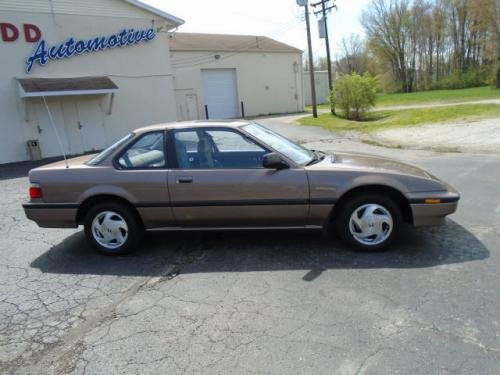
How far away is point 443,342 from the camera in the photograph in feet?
8.96

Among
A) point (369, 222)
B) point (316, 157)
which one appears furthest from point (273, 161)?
point (369, 222)

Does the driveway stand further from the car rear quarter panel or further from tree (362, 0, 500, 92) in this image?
tree (362, 0, 500, 92)

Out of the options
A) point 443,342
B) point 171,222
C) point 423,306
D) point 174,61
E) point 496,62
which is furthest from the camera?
point 496,62

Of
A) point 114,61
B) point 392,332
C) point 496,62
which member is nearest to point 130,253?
point 392,332

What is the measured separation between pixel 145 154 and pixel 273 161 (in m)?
1.51

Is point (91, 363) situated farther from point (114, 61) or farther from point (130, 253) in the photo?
point (114, 61)

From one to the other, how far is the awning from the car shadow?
1036cm

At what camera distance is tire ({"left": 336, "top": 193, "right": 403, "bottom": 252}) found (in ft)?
13.7

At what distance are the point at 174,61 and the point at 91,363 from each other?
88.2 ft

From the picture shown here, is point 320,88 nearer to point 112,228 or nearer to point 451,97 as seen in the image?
point 451,97

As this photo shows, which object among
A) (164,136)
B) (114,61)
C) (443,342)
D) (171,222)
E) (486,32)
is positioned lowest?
(443,342)

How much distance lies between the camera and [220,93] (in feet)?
97.0

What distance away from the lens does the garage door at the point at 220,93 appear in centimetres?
2894

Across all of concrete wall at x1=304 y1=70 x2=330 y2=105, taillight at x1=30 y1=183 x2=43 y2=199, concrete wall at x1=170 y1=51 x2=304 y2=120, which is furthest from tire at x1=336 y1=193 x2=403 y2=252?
concrete wall at x1=304 y1=70 x2=330 y2=105
